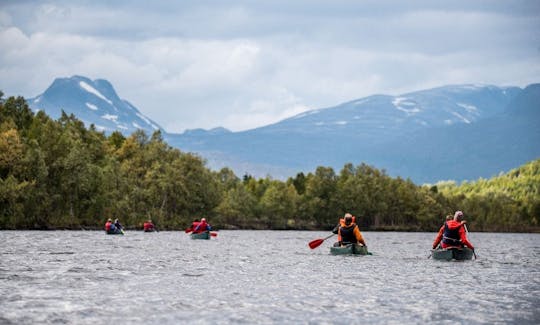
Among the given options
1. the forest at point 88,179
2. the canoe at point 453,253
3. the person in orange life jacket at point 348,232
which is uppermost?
the forest at point 88,179

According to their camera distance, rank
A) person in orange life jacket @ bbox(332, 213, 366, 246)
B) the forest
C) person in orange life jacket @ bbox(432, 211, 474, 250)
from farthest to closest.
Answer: the forest, person in orange life jacket @ bbox(332, 213, 366, 246), person in orange life jacket @ bbox(432, 211, 474, 250)

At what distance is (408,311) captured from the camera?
2709cm

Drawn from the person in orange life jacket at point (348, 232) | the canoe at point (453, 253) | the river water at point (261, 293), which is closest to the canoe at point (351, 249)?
the person in orange life jacket at point (348, 232)

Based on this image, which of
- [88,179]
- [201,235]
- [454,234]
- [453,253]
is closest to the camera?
[453,253]

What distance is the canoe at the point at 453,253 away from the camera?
52188 millimetres

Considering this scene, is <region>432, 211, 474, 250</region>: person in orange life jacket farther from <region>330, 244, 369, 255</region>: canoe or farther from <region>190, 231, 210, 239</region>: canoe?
<region>190, 231, 210, 239</region>: canoe

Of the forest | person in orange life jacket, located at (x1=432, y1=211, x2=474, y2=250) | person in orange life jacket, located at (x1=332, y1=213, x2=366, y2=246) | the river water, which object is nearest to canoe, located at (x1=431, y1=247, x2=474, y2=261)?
person in orange life jacket, located at (x1=432, y1=211, x2=474, y2=250)

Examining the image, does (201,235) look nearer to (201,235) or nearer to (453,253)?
(201,235)

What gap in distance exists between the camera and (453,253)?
171 ft

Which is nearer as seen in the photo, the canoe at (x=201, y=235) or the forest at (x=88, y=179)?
the canoe at (x=201, y=235)

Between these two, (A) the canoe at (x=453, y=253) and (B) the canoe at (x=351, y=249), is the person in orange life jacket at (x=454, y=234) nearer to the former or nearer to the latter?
(A) the canoe at (x=453, y=253)

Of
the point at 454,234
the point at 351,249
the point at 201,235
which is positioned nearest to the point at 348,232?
the point at 351,249

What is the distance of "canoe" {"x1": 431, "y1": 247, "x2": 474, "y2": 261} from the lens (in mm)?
52188

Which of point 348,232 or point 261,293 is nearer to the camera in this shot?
point 261,293
